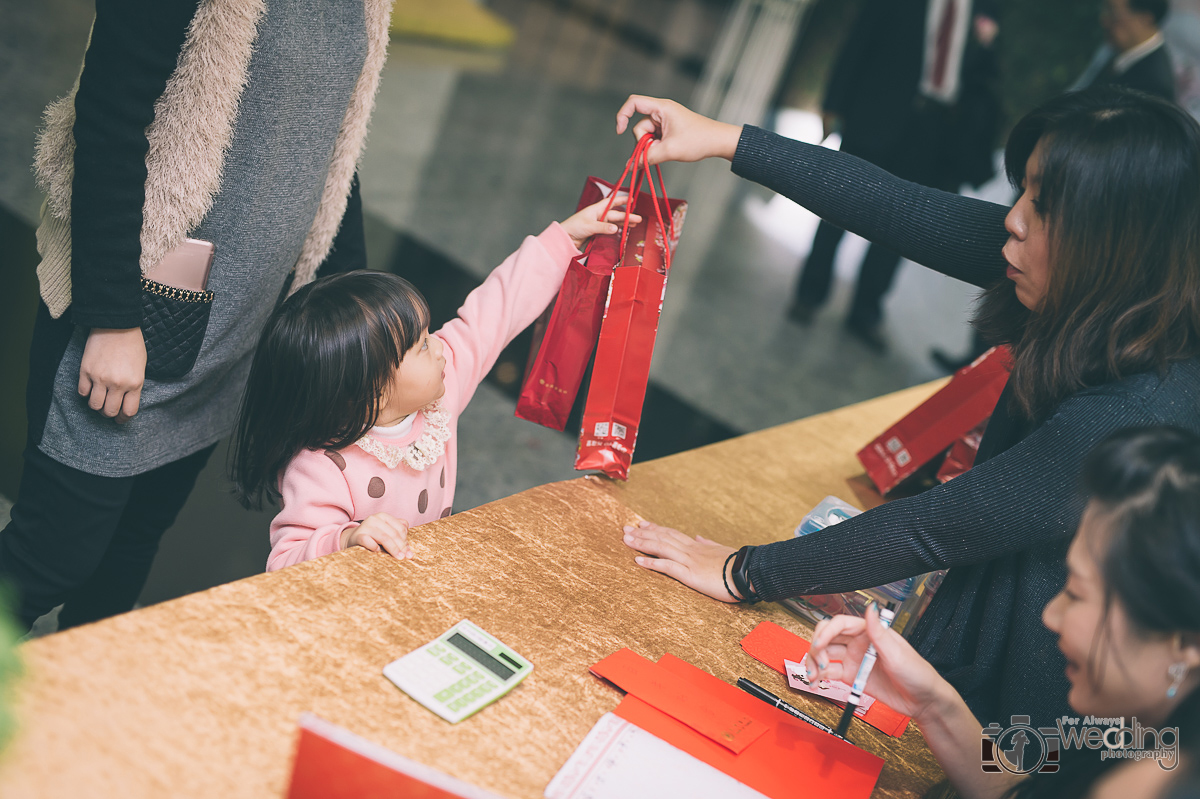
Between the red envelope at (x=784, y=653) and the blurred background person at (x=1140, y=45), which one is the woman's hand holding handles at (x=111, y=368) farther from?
the blurred background person at (x=1140, y=45)

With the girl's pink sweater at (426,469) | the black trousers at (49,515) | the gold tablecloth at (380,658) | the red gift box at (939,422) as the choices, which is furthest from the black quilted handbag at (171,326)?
the red gift box at (939,422)

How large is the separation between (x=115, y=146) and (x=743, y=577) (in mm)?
1020

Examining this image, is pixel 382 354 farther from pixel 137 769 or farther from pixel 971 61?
pixel 971 61

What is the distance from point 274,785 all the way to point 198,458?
845 millimetres

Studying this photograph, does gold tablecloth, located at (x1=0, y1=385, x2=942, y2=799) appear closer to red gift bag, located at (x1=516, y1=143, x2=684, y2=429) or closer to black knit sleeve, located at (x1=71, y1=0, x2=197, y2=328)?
red gift bag, located at (x1=516, y1=143, x2=684, y2=429)

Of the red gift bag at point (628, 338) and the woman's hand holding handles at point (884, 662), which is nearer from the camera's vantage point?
the woman's hand holding handles at point (884, 662)

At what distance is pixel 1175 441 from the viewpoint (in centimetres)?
83

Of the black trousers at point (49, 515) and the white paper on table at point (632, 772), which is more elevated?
the white paper on table at point (632, 772)

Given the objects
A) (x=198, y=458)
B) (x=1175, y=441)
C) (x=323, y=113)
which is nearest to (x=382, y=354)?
(x=323, y=113)

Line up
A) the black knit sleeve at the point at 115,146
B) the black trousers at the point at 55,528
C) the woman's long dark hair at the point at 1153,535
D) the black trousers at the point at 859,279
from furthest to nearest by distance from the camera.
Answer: the black trousers at the point at 859,279
the black trousers at the point at 55,528
the black knit sleeve at the point at 115,146
the woman's long dark hair at the point at 1153,535

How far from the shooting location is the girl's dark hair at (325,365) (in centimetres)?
122

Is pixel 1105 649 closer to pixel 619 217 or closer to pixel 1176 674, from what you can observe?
pixel 1176 674

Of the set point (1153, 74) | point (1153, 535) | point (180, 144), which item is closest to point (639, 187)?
point (180, 144)

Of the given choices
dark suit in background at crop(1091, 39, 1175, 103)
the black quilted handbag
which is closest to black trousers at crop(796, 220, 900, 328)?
dark suit in background at crop(1091, 39, 1175, 103)
